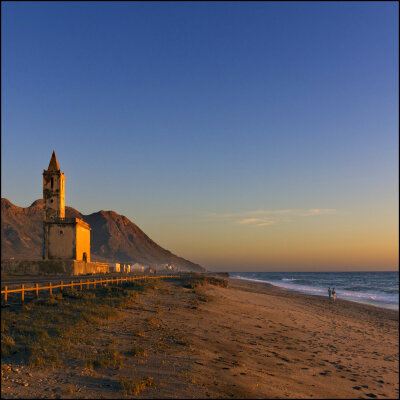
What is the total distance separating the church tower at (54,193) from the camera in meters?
58.1

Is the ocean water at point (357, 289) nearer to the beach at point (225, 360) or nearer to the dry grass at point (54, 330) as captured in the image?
the beach at point (225, 360)

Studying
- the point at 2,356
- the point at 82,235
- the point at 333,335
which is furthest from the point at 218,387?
the point at 82,235

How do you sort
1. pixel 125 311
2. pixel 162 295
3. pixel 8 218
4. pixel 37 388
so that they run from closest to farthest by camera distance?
pixel 37 388
pixel 125 311
pixel 162 295
pixel 8 218

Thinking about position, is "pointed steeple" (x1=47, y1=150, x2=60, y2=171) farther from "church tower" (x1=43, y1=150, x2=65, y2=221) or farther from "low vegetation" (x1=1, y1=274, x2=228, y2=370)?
"low vegetation" (x1=1, y1=274, x2=228, y2=370)

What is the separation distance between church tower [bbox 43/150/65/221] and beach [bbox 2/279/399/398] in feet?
127

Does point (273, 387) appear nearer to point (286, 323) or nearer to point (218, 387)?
point (218, 387)

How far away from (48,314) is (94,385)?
772 cm

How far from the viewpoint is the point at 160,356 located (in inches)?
474

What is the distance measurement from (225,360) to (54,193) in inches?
2058

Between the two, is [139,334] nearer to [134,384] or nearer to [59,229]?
[134,384]

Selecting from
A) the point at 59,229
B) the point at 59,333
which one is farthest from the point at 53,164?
the point at 59,333

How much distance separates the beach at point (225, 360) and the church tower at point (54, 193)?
127 feet

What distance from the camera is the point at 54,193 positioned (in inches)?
2301

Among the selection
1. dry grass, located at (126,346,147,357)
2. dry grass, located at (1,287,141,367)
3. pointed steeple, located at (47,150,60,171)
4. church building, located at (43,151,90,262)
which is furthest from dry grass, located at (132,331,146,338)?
pointed steeple, located at (47,150,60,171)
